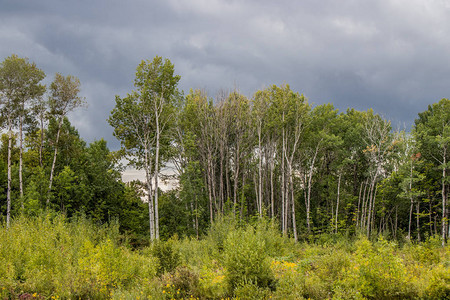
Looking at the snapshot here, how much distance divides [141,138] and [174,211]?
7.89 meters

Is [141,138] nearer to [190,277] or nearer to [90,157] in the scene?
[90,157]

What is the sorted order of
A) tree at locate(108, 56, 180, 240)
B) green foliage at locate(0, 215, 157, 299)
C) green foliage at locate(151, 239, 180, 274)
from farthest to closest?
tree at locate(108, 56, 180, 240)
green foliage at locate(151, 239, 180, 274)
green foliage at locate(0, 215, 157, 299)

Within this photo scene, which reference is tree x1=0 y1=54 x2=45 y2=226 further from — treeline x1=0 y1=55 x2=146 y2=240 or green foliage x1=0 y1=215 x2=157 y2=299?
green foliage x1=0 y1=215 x2=157 y2=299

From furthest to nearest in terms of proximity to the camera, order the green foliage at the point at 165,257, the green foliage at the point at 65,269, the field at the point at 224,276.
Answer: the green foliage at the point at 165,257 → the green foliage at the point at 65,269 → the field at the point at 224,276

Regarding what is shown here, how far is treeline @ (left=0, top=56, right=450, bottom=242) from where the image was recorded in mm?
23391

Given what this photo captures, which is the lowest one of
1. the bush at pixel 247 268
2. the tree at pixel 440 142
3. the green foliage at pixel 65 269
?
the green foliage at pixel 65 269

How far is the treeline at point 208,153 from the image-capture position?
23391mm

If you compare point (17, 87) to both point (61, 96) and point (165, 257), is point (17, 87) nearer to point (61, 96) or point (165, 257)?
point (61, 96)

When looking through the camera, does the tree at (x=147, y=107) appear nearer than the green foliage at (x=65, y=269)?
No

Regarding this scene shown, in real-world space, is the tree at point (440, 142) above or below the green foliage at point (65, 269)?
above

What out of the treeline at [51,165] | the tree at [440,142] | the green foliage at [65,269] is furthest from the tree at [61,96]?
the tree at [440,142]

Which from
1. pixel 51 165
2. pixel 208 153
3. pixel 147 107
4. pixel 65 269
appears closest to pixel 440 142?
pixel 208 153

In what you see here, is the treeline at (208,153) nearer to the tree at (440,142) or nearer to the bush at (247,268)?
the tree at (440,142)

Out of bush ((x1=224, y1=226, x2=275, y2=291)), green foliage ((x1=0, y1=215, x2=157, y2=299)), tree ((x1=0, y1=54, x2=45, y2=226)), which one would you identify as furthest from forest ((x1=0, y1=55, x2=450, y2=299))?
bush ((x1=224, y1=226, x2=275, y2=291))
